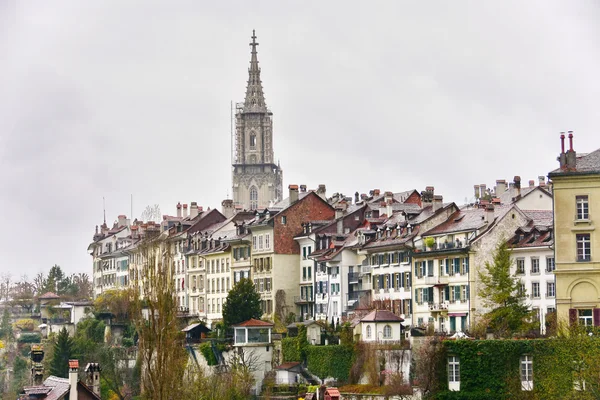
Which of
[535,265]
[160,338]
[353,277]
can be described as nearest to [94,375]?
[160,338]

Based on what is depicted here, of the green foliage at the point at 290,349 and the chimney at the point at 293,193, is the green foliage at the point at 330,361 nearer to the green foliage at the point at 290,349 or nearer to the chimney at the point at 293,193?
the green foliage at the point at 290,349

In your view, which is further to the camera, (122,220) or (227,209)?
(122,220)

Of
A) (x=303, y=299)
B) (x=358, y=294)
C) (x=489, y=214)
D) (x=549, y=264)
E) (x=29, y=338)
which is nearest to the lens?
(x=549, y=264)

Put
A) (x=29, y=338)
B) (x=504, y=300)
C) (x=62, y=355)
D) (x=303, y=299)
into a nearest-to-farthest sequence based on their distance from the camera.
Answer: (x=504, y=300)
(x=62, y=355)
(x=303, y=299)
(x=29, y=338)

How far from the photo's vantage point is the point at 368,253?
12312 cm

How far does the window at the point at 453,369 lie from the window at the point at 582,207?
11.5 metres

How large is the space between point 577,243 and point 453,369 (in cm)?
1086

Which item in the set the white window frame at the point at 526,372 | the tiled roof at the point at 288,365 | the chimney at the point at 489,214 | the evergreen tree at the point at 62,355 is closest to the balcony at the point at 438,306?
the chimney at the point at 489,214

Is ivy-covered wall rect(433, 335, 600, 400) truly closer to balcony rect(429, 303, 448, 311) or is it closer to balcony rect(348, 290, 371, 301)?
balcony rect(429, 303, 448, 311)

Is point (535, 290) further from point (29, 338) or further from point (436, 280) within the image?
point (29, 338)

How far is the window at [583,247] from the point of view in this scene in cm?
8731

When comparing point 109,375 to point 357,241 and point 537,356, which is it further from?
point 537,356

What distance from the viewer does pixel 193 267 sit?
153875 mm

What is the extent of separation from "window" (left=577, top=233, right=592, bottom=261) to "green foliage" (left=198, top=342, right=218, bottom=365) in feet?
139
